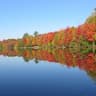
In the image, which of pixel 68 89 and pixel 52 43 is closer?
pixel 68 89

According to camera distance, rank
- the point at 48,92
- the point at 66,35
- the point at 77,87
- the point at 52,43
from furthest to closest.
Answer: the point at 52,43 → the point at 66,35 → the point at 77,87 → the point at 48,92

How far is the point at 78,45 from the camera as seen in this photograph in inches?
3391

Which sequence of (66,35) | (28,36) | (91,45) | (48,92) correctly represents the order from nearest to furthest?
(48,92) < (91,45) < (66,35) < (28,36)

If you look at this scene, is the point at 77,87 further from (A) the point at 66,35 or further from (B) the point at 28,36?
(B) the point at 28,36

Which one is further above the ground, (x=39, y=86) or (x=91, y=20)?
(x=91, y=20)

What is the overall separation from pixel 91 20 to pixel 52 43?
51.0 metres

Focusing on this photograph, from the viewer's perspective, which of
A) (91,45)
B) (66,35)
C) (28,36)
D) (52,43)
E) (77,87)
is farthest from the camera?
(28,36)

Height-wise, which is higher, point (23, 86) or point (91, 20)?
point (91, 20)

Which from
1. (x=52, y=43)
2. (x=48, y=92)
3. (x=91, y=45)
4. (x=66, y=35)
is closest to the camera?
(x=48, y=92)

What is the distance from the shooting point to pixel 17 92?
15.6 m

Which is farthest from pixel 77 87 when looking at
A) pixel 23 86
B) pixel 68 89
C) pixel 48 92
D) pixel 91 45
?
pixel 91 45

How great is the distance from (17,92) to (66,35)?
301 feet

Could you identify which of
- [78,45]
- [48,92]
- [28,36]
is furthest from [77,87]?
[28,36]

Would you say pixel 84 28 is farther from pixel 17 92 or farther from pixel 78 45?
pixel 17 92
